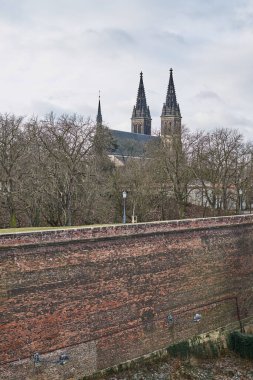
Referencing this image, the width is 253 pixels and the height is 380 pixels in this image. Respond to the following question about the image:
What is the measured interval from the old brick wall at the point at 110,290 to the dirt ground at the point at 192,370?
0.56m

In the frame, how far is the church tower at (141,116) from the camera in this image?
296 ft

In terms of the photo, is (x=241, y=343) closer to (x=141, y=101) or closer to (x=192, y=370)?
(x=192, y=370)

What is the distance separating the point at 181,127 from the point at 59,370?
23920 millimetres

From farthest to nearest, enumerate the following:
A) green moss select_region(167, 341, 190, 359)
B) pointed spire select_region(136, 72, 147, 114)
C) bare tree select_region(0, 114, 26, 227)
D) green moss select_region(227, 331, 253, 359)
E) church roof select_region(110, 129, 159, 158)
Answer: pointed spire select_region(136, 72, 147, 114), church roof select_region(110, 129, 159, 158), bare tree select_region(0, 114, 26, 227), green moss select_region(227, 331, 253, 359), green moss select_region(167, 341, 190, 359)

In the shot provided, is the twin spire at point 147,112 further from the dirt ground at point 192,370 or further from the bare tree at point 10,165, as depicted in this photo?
the dirt ground at point 192,370

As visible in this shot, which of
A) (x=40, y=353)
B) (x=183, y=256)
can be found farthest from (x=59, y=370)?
(x=183, y=256)

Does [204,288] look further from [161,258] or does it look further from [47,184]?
[47,184]

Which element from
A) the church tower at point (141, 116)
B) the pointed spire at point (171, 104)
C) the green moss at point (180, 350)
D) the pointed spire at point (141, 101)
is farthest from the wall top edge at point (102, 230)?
the church tower at point (141, 116)

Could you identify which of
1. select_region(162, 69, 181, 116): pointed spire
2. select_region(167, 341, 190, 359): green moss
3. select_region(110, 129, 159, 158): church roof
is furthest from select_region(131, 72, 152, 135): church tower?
select_region(167, 341, 190, 359): green moss

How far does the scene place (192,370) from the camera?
1538 cm

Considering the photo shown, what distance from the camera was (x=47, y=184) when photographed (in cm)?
2469

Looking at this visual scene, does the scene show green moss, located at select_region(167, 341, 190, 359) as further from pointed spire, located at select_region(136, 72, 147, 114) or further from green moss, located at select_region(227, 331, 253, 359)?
pointed spire, located at select_region(136, 72, 147, 114)

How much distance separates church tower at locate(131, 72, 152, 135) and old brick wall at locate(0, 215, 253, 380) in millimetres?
72984

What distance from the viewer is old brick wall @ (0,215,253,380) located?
1212 cm
